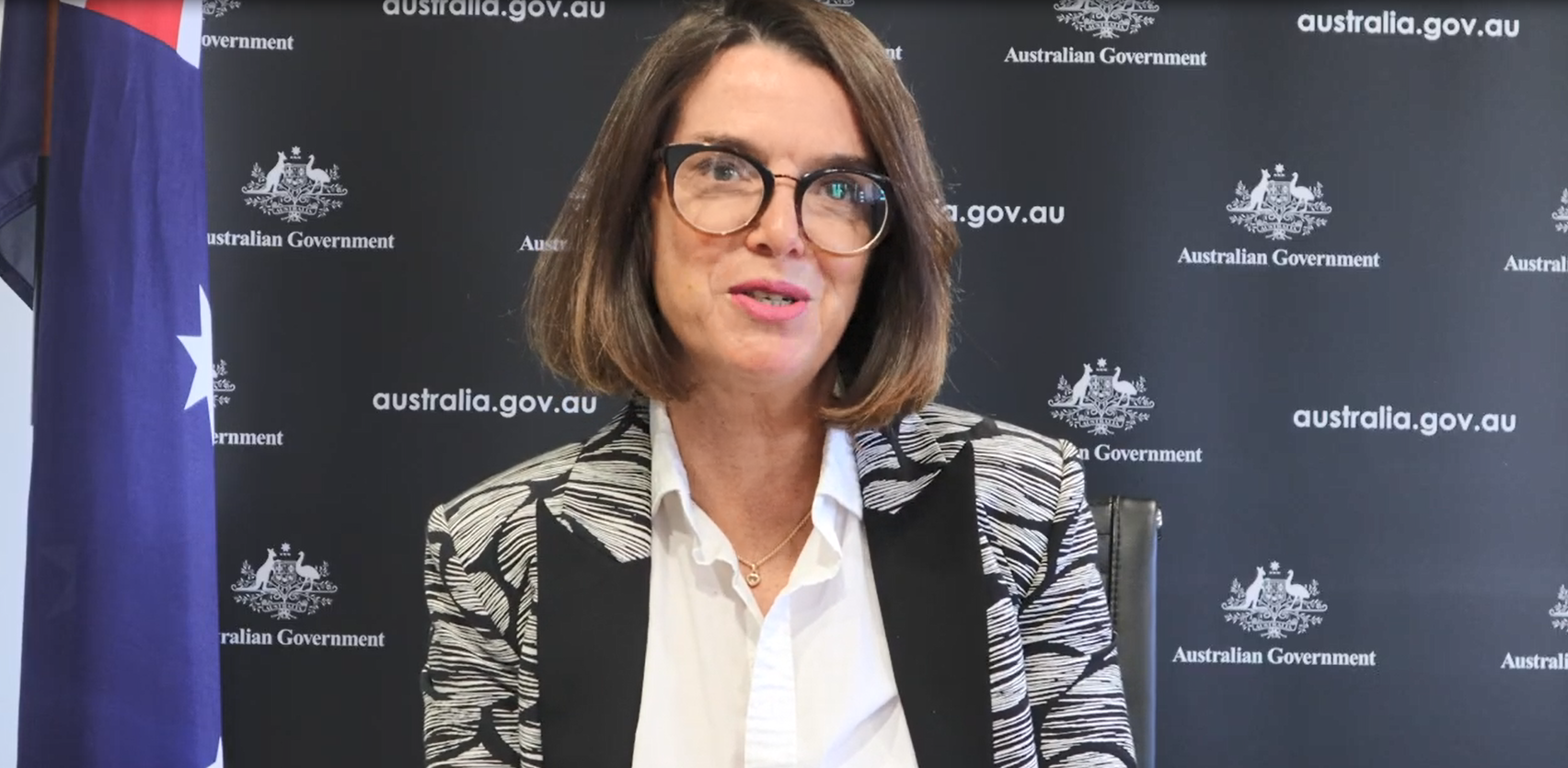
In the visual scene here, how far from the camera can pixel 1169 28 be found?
2.99 m

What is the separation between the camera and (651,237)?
1379 mm

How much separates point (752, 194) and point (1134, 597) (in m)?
0.77

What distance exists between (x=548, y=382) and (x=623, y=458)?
1622 mm

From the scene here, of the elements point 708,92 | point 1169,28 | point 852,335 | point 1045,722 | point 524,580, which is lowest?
point 1045,722

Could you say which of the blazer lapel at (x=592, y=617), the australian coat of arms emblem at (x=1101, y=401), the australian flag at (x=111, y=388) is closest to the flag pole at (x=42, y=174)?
the australian flag at (x=111, y=388)

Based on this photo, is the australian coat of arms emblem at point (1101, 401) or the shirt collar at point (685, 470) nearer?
the shirt collar at point (685, 470)

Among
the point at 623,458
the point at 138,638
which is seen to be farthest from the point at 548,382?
the point at 623,458

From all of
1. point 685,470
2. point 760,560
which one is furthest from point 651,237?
point 760,560

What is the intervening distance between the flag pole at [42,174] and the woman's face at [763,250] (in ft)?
2.96

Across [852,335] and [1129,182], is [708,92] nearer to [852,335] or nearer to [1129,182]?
[852,335]

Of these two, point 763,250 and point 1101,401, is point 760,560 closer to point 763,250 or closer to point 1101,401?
point 763,250

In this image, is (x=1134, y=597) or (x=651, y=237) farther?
(x=1134, y=597)

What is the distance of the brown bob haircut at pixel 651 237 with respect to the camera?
4.39 feet

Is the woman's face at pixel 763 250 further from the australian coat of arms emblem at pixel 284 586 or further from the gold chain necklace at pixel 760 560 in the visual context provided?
the australian coat of arms emblem at pixel 284 586
